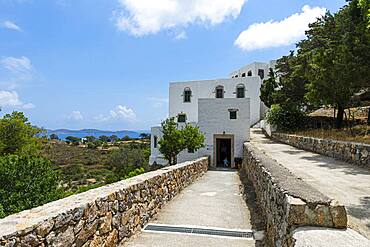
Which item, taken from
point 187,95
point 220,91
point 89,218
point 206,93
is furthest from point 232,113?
point 89,218

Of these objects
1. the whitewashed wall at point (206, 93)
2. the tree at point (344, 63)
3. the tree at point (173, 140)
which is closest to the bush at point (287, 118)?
the tree at point (344, 63)

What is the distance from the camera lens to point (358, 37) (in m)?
11.3

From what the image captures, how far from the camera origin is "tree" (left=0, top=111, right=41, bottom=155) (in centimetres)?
2162

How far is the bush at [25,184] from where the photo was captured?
1140cm

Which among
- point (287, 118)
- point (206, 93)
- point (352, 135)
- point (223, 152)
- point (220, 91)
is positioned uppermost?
point (220, 91)

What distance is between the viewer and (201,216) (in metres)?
6.05

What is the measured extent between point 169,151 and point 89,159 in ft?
108

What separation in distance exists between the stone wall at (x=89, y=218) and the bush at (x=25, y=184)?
7545mm

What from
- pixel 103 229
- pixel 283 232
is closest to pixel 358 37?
pixel 283 232

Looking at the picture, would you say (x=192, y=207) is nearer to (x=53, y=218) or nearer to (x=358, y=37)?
(x=53, y=218)

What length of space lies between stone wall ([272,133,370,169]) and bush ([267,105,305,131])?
669 cm

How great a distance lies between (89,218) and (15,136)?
21555 mm

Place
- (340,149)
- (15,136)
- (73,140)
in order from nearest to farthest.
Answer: (340,149), (15,136), (73,140)

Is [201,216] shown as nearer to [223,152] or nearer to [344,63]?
[344,63]
